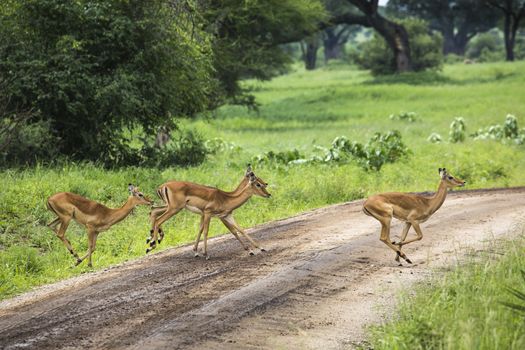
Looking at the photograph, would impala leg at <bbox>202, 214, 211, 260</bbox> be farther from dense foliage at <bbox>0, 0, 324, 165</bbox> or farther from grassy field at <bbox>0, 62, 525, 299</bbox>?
dense foliage at <bbox>0, 0, 324, 165</bbox>

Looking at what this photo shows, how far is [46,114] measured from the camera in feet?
65.9

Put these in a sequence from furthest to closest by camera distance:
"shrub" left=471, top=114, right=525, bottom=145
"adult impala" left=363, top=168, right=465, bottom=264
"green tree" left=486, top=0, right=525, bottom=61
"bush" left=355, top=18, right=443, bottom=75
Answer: "green tree" left=486, top=0, right=525, bottom=61 < "bush" left=355, top=18, right=443, bottom=75 < "shrub" left=471, top=114, right=525, bottom=145 < "adult impala" left=363, top=168, right=465, bottom=264

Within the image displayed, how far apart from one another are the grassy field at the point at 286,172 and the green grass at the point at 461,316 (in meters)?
5.14

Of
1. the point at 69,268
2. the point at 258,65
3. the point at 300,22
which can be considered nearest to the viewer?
the point at 69,268

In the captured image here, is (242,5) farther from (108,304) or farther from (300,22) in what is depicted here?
(108,304)

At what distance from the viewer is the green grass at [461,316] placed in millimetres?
7387

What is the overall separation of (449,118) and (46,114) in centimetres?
2360

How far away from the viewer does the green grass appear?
24.2ft

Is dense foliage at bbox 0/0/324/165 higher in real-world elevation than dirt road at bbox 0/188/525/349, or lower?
higher

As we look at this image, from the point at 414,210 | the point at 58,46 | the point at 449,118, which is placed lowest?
the point at 449,118

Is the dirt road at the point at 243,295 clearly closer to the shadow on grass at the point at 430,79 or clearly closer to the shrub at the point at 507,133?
the shrub at the point at 507,133

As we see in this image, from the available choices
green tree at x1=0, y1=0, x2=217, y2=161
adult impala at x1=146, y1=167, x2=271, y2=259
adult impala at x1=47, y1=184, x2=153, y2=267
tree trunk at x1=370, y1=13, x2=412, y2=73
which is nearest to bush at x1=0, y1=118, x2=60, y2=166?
green tree at x1=0, y1=0, x2=217, y2=161

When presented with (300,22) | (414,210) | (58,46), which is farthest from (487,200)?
(300,22)

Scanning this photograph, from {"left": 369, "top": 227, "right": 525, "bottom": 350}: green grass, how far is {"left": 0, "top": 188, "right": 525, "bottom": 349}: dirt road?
1.46 feet
